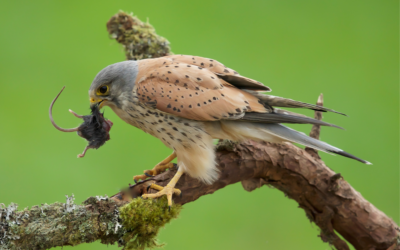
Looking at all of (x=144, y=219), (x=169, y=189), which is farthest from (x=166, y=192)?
(x=144, y=219)

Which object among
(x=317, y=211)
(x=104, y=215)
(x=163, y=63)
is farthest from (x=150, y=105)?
(x=317, y=211)

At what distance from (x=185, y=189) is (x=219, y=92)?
584mm

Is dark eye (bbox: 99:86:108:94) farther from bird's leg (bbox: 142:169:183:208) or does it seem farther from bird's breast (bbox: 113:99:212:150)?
bird's leg (bbox: 142:169:183:208)

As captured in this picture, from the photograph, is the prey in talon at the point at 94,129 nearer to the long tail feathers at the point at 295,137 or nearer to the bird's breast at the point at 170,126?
the bird's breast at the point at 170,126

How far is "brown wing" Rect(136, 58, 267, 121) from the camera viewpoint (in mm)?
2055

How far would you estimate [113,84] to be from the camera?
218cm

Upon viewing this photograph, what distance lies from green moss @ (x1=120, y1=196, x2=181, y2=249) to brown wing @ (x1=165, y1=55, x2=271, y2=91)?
0.77 meters

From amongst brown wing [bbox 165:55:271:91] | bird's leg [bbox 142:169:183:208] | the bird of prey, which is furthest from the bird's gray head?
bird's leg [bbox 142:169:183:208]

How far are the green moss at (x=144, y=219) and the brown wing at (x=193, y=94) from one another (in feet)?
1.63

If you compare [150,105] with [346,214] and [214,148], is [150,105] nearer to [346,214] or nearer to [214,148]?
[214,148]

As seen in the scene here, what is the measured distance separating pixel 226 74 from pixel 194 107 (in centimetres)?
29

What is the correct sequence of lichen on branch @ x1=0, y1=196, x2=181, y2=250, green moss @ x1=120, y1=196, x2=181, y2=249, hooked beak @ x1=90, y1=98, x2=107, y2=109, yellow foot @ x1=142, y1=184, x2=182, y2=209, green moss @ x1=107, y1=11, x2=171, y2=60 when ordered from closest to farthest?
lichen on branch @ x1=0, y1=196, x2=181, y2=250
green moss @ x1=120, y1=196, x2=181, y2=249
yellow foot @ x1=142, y1=184, x2=182, y2=209
hooked beak @ x1=90, y1=98, x2=107, y2=109
green moss @ x1=107, y1=11, x2=171, y2=60

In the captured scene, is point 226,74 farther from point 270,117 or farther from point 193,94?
point 270,117

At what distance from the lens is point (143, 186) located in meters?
2.12
